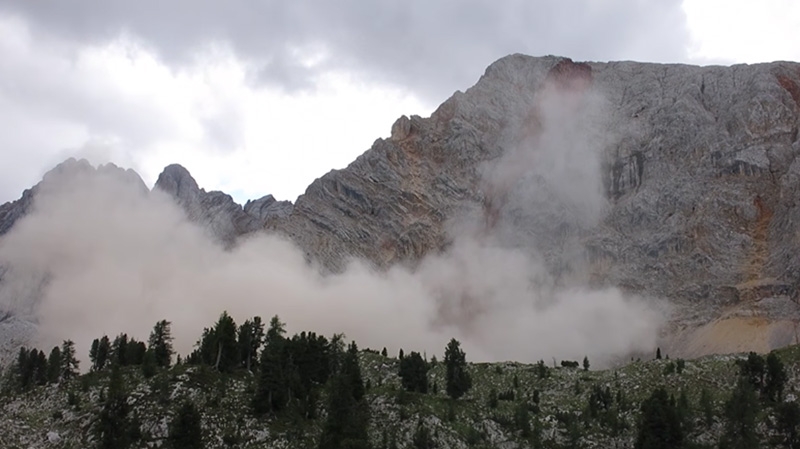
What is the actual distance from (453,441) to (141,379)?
48673mm

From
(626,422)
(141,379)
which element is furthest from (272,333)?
(626,422)

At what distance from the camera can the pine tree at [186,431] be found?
10562 centimetres

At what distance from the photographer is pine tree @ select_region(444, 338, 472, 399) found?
14225cm

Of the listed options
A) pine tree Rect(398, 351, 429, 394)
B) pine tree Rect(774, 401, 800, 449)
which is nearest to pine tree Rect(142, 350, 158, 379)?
pine tree Rect(398, 351, 429, 394)

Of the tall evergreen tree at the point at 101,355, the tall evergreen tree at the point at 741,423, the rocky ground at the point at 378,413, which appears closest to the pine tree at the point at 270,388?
the rocky ground at the point at 378,413

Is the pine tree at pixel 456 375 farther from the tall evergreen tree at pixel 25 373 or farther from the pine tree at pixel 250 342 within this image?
the tall evergreen tree at pixel 25 373

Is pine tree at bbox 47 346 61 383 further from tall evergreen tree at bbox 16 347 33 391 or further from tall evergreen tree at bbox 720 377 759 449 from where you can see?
tall evergreen tree at bbox 720 377 759 449

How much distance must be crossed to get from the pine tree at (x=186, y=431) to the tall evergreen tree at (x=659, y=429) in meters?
59.1

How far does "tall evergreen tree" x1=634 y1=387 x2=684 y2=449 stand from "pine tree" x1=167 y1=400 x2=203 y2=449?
194 ft

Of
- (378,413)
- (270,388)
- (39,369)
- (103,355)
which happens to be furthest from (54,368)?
(378,413)

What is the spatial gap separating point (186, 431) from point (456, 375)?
54.5 metres

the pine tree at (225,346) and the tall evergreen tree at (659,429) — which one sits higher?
the pine tree at (225,346)

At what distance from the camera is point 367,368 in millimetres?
177875

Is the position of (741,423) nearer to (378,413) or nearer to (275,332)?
(378,413)
